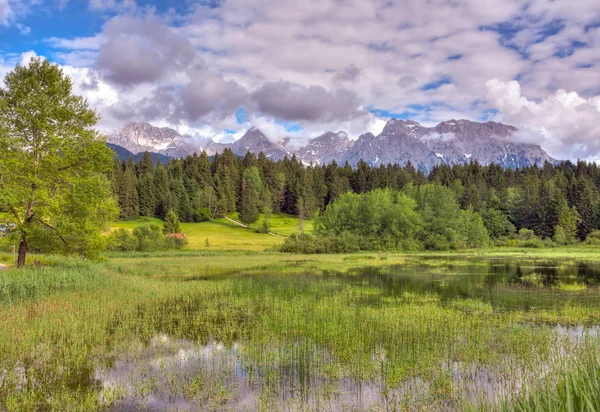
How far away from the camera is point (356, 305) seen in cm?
2189

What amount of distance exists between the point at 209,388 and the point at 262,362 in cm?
250

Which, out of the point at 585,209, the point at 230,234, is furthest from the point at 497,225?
the point at 230,234

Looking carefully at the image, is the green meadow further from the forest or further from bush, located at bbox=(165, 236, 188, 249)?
the forest

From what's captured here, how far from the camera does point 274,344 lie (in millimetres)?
14703

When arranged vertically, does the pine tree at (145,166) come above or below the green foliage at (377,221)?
above

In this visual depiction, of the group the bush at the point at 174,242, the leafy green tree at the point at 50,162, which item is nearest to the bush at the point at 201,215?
the bush at the point at 174,242

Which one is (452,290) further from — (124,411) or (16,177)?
(16,177)

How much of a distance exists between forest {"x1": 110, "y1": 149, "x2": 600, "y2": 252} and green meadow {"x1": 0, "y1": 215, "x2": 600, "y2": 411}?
5407 cm

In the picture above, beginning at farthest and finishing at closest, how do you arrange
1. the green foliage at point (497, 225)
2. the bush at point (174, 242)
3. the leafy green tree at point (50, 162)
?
the green foliage at point (497, 225) → the bush at point (174, 242) → the leafy green tree at point (50, 162)

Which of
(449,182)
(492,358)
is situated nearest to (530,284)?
(492,358)

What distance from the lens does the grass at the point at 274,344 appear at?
10328 millimetres

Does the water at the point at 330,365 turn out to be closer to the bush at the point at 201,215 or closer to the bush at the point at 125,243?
the bush at the point at 125,243

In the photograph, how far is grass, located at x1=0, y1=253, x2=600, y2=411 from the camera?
10328mm

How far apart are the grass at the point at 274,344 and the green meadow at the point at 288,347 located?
63 millimetres
